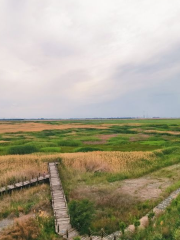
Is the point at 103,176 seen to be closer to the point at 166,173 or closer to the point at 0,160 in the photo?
the point at 166,173

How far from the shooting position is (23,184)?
2270cm

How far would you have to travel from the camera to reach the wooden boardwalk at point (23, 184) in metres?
21.5

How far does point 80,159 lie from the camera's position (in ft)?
99.3

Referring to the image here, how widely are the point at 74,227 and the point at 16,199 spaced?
869 centimetres

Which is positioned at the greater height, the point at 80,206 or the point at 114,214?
the point at 80,206

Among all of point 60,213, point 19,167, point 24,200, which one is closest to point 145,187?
point 60,213

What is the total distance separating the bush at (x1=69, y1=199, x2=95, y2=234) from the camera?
13438mm

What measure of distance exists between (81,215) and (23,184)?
11.0m

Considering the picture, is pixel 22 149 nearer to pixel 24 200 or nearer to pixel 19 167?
pixel 19 167

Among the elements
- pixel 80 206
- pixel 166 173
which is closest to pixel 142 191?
pixel 166 173

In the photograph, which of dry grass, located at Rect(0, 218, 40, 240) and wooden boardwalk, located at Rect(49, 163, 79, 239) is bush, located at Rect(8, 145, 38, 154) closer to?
wooden boardwalk, located at Rect(49, 163, 79, 239)

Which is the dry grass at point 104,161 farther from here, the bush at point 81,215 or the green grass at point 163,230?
the green grass at point 163,230

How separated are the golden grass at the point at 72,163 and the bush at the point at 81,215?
1230 centimetres

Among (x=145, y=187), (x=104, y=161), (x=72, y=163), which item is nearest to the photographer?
(x=145, y=187)
